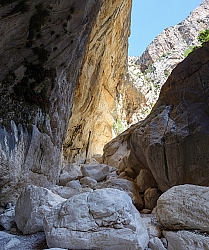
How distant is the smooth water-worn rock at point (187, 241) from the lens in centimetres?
325

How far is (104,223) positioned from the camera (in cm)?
329

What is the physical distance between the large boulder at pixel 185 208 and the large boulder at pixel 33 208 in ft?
7.53

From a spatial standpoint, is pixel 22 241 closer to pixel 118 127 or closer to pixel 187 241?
pixel 187 241

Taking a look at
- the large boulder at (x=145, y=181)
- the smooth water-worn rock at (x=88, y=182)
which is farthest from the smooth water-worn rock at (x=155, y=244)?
the smooth water-worn rock at (x=88, y=182)

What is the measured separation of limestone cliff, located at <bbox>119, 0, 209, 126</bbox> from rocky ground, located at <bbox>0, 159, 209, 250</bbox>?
25.9 m

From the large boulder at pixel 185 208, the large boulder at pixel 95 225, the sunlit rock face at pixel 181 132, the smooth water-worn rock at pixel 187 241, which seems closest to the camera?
the large boulder at pixel 95 225

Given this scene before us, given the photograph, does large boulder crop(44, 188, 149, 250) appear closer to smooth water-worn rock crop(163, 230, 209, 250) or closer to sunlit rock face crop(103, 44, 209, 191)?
smooth water-worn rock crop(163, 230, 209, 250)

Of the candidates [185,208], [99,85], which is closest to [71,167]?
[99,85]

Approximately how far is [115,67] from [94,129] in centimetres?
679

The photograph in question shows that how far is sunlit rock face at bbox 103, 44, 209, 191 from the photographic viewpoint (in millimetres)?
6730

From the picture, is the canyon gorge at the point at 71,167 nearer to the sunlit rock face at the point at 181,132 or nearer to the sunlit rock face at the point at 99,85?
the sunlit rock face at the point at 181,132

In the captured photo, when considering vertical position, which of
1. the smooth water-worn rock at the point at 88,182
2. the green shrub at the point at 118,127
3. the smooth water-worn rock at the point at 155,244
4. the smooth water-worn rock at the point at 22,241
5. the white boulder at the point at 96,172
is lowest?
the smooth water-worn rock at the point at 155,244

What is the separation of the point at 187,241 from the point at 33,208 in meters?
3.00

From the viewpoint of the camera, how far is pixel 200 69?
805cm
